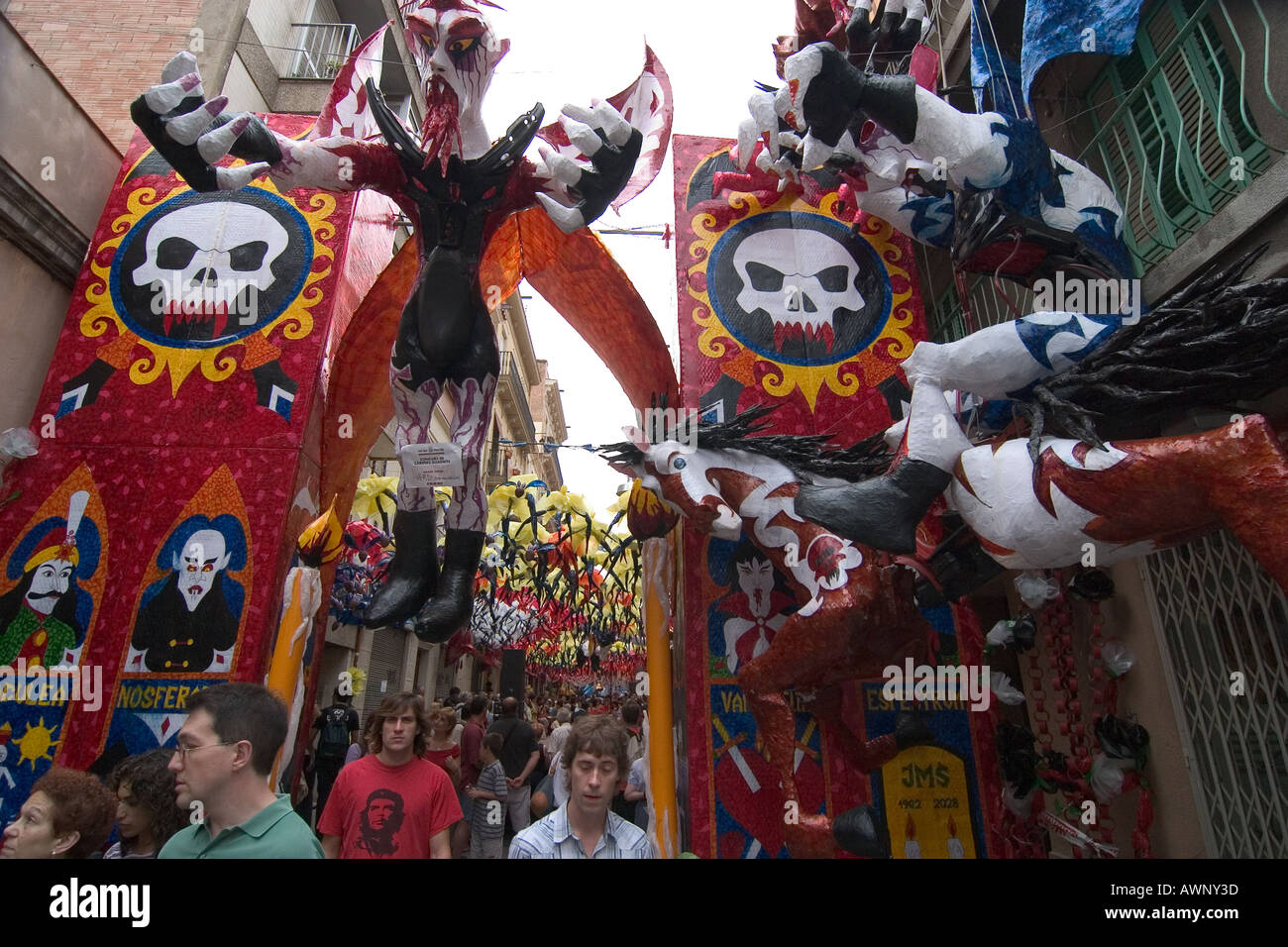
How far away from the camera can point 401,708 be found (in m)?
3.22

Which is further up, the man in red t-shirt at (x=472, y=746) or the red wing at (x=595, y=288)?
the red wing at (x=595, y=288)

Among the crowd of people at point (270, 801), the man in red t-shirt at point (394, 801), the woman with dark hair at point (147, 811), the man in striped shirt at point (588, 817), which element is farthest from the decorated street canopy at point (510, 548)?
the man in striped shirt at point (588, 817)

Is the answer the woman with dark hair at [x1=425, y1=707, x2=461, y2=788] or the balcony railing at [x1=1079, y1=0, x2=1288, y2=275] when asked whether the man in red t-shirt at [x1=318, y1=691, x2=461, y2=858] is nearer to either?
the woman with dark hair at [x1=425, y1=707, x2=461, y2=788]

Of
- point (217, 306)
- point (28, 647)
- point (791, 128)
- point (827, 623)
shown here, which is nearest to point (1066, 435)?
point (827, 623)

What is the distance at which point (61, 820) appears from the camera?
7.53 ft

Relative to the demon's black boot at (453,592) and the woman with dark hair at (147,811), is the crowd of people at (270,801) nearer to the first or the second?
the woman with dark hair at (147,811)

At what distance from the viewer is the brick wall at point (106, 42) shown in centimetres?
723

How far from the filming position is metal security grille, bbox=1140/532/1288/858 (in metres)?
3.67

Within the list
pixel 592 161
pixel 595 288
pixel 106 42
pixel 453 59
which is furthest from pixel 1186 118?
pixel 106 42

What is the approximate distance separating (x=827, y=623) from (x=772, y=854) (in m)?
1.72

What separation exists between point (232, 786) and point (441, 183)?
304cm

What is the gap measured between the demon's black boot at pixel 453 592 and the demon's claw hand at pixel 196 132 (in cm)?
214

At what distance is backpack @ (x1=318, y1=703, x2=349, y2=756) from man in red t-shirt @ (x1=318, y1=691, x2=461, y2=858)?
4.20m

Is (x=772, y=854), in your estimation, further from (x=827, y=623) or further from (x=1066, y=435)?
(x=1066, y=435)
